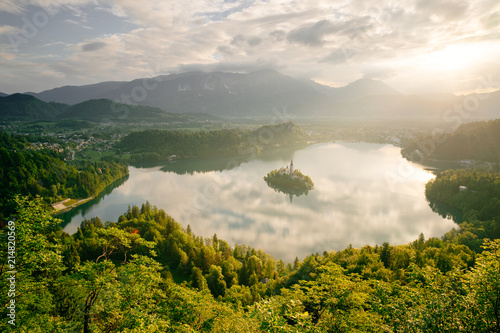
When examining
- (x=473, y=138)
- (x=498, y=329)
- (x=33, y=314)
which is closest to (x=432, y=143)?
(x=473, y=138)

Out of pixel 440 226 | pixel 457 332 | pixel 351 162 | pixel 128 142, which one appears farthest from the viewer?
pixel 128 142

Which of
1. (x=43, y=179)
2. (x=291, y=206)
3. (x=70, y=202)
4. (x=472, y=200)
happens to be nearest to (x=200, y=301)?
(x=291, y=206)

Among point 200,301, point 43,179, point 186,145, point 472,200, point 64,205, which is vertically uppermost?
point 186,145

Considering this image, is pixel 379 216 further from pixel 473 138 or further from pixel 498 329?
pixel 473 138

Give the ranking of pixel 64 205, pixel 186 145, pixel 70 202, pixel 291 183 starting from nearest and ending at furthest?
1. pixel 64 205
2. pixel 70 202
3. pixel 291 183
4. pixel 186 145

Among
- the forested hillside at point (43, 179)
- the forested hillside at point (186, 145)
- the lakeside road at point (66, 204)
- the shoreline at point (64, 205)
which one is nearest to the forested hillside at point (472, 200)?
the shoreline at point (64, 205)

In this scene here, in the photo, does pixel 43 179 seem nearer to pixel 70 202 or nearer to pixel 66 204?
pixel 70 202

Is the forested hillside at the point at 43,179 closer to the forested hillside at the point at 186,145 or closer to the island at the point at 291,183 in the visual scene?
the forested hillside at the point at 186,145
